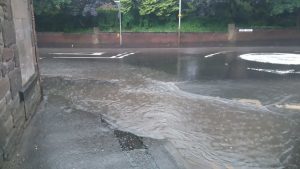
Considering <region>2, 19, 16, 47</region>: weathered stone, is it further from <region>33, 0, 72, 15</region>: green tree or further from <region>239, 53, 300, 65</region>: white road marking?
<region>33, 0, 72, 15</region>: green tree

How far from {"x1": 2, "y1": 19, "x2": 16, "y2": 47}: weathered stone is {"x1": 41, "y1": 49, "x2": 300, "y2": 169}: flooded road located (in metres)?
2.67

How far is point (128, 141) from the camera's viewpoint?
6305 millimetres

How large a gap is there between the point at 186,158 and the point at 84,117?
9.72 ft

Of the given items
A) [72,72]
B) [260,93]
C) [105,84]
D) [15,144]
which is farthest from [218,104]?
[72,72]

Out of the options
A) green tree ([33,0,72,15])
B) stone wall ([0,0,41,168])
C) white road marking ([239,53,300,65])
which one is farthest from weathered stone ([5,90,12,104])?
green tree ([33,0,72,15])

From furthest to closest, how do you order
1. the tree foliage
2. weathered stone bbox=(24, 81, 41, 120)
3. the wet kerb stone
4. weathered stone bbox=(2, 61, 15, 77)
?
the tree foliage < weathered stone bbox=(24, 81, 41, 120) < the wet kerb stone < weathered stone bbox=(2, 61, 15, 77)

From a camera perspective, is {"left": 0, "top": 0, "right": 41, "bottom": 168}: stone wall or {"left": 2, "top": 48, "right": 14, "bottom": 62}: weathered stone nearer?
{"left": 0, "top": 0, "right": 41, "bottom": 168}: stone wall

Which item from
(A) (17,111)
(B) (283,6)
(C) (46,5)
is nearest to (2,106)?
(A) (17,111)

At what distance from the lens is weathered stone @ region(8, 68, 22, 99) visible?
593 centimetres

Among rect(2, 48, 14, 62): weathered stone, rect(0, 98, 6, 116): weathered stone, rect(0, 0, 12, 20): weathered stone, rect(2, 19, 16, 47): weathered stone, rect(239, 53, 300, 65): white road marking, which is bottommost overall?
rect(239, 53, 300, 65): white road marking

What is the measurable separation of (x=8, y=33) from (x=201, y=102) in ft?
17.1

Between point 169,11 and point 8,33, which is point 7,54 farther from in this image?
point 169,11

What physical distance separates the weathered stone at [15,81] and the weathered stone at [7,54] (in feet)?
0.86

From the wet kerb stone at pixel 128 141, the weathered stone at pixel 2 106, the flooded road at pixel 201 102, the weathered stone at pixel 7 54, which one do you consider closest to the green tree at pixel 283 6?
the flooded road at pixel 201 102
